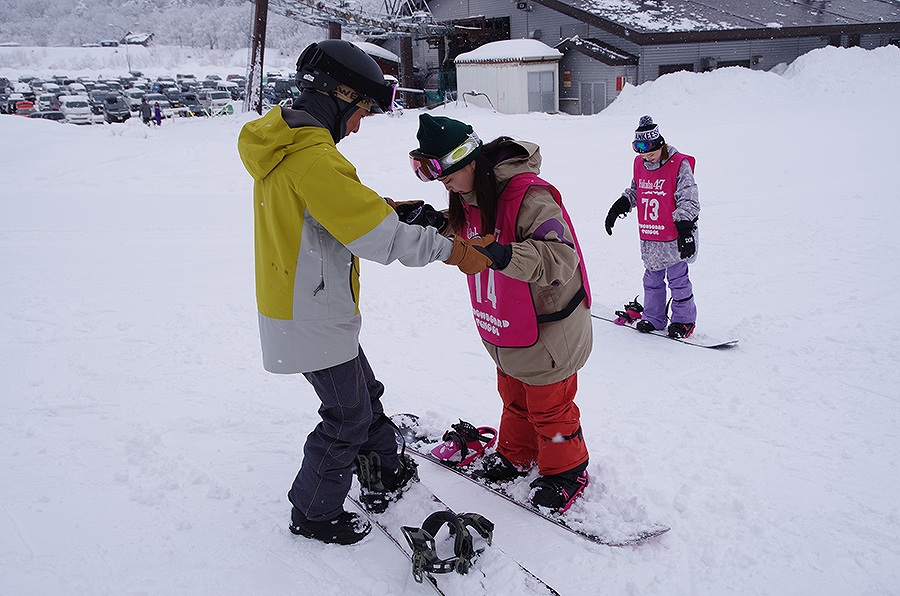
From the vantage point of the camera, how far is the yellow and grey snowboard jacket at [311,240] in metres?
2.28

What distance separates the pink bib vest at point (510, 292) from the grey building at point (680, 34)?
2094 centimetres

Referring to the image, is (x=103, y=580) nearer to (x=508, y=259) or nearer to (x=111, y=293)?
(x=508, y=259)

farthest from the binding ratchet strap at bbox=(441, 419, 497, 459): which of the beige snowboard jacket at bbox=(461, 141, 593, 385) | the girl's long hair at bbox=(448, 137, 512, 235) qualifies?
the girl's long hair at bbox=(448, 137, 512, 235)

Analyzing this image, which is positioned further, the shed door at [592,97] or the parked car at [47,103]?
the parked car at [47,103]

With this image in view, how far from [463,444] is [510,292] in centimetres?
111

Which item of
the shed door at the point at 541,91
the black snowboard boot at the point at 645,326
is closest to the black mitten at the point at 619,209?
the black snowboard boot at the point at 645,326

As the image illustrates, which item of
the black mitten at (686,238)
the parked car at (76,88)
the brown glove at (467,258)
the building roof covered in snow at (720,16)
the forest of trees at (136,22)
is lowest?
the black mitten at (686,238)

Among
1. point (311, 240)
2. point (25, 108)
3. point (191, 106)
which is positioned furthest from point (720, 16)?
point (25, 108)

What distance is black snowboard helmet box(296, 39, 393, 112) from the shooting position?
2.40 metres

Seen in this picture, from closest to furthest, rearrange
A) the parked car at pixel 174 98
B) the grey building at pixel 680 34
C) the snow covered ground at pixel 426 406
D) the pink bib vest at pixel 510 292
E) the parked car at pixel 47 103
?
the snow covered ground at pixel 426 406
the pink bib vest at pixel 510 292
the grey building at pixel 680 34
the parked car at pixel 47 103
the parked car at pixel 174 98

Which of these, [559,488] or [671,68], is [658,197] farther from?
[671,68]

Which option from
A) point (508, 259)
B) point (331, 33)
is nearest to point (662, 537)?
point (508, 259)

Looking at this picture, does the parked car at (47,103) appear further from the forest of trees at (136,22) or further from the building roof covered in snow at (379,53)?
the forest of trees at (136,22)

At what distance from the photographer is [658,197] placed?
5.20m
